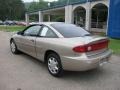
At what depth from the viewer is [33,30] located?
6.49 metres

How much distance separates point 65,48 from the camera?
484 centimetres

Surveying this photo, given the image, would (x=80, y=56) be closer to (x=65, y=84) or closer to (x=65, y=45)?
(x=65, y=45)

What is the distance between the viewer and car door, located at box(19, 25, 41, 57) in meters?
6.20

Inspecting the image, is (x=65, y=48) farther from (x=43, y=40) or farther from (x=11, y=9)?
(x=11, y=9)

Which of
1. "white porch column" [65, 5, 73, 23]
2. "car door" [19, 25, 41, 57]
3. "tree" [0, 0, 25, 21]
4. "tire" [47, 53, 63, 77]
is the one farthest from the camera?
"tree" [0, 0, 25, 21]

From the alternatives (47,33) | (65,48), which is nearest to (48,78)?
(65,48)

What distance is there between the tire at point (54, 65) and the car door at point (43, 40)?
1.03 feet

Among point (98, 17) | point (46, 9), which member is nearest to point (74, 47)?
point (98, 17)

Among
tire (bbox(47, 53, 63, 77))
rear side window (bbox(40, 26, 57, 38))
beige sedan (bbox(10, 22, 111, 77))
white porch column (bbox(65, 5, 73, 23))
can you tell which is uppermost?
white porch column (bbox(65, 5, 73, 23))

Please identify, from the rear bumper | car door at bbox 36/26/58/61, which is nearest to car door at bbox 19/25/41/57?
car door at bbox 36/26/58/61

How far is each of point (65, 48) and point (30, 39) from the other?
194cm

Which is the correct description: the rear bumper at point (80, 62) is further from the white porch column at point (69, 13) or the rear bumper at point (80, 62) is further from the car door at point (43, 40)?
the white porch column at point (69, 13)

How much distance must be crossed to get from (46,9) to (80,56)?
87.1 ft

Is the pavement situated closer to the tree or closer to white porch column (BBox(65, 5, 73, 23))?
white porch column (BBox(65, 5, 73, 23))
